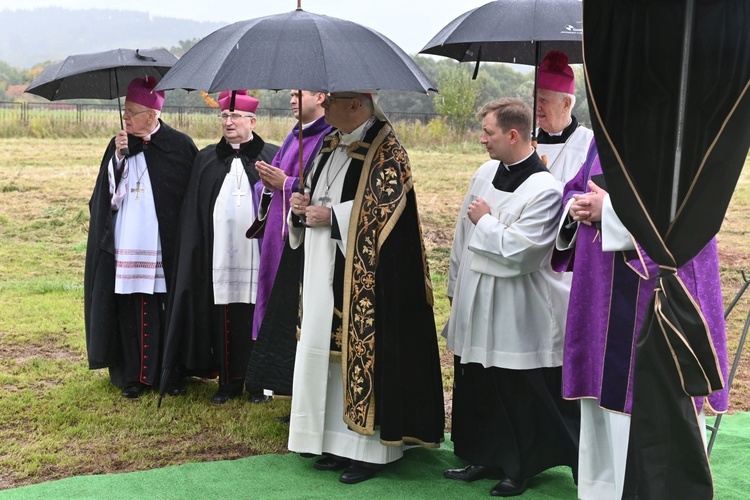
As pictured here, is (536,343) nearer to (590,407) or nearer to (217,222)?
(590,407)

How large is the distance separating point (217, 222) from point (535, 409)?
2540mm

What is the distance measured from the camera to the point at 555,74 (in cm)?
499

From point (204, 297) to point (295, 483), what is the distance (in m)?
1.85

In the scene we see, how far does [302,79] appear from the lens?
13.1 feet

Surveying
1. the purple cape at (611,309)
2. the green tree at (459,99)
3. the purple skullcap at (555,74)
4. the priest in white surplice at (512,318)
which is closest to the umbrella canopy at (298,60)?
the priest in white surplice at (512,318)

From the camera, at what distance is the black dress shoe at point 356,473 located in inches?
188

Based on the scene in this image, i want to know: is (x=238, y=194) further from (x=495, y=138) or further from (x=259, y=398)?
(x=495, y=138)

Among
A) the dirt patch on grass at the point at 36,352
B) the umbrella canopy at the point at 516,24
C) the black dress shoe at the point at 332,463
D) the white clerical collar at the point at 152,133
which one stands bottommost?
the dirt patch on grass at the point at 36,352

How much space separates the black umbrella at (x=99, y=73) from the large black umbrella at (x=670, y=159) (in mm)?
3478

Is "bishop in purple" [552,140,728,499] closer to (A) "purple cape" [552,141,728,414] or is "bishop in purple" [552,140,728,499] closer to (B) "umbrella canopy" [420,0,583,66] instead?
(A) "purple cape" [552,141,728,414]

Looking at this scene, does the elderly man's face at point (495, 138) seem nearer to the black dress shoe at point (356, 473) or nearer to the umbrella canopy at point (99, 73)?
the black dress shoe at point (356, 473)

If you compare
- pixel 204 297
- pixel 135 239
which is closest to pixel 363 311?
pixel 204 297

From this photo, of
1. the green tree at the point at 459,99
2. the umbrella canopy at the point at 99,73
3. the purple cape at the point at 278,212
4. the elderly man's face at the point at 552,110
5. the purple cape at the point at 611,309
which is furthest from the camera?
the green tree at the point at 459,99

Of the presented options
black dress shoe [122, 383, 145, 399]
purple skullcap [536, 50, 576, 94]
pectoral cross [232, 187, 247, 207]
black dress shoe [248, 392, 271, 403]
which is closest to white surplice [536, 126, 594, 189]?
purple skullcap [536, 50, 576, 94]
